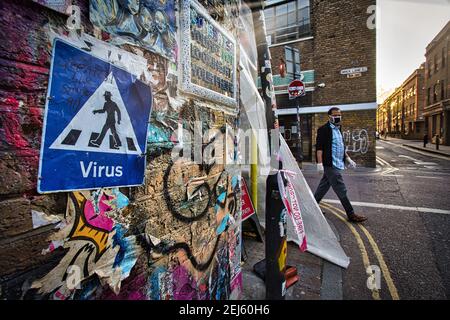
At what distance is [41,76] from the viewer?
0.88m

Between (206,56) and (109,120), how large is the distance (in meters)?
1.01

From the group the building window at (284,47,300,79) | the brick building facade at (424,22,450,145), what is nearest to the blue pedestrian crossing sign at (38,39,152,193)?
the building window at (284,47,300,79)

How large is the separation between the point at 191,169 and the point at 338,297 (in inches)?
77.7

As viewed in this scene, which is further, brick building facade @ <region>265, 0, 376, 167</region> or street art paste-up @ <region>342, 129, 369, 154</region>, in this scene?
street art paste-up @ <region>342, 129, 369, 154</region>

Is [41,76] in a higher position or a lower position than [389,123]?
lower

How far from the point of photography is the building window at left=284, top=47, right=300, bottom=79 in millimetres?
12164

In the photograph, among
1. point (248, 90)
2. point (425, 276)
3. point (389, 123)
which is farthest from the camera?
point (389, 123)

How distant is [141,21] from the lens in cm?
127

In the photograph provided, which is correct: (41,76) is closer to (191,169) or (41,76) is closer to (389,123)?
(191,169)

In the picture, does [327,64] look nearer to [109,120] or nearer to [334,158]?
[334,158]

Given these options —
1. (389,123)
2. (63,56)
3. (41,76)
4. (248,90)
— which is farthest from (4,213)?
(389,123)

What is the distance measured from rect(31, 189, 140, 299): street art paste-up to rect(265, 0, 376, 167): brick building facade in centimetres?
1060

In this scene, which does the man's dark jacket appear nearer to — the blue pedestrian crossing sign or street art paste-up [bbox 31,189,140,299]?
the blue pedestrian crossing sign

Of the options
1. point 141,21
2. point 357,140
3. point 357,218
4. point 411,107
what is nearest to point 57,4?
point 141,21
